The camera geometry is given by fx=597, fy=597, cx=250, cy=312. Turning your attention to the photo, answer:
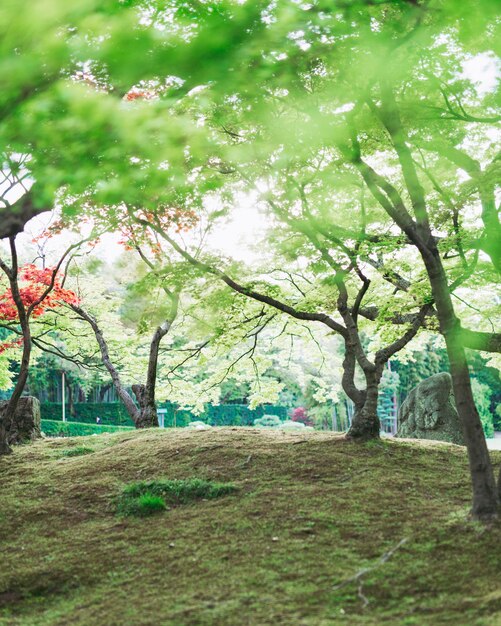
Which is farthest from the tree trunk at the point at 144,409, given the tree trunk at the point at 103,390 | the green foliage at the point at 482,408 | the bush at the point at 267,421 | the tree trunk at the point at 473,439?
the tree trunk at the point at 103,390

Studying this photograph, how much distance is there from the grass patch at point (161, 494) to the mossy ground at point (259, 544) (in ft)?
0.45

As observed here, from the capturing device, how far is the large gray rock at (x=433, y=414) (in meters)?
12.4

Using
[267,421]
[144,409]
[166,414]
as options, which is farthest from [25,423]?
[267,421]

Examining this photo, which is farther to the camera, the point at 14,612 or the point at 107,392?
the point at 107,392

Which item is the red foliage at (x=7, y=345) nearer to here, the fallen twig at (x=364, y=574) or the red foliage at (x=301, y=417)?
the fallen twig at (x=364, y=574)

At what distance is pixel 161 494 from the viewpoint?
242 inches

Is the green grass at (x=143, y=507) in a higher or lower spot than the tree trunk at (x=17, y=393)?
lower

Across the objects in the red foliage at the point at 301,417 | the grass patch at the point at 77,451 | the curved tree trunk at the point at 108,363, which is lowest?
the red foliage at the point at 301,417

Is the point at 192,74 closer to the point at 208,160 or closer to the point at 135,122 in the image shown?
the point at 135,122

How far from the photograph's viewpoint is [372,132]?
664 centimetres

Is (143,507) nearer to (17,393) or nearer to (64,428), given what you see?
(17,393)

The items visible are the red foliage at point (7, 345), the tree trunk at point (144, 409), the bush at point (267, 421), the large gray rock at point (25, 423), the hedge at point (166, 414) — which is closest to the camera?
the large gray rock at point (25, 423)

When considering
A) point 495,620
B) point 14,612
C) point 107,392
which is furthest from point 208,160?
point 107,392

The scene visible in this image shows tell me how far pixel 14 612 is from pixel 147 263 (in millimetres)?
8387
